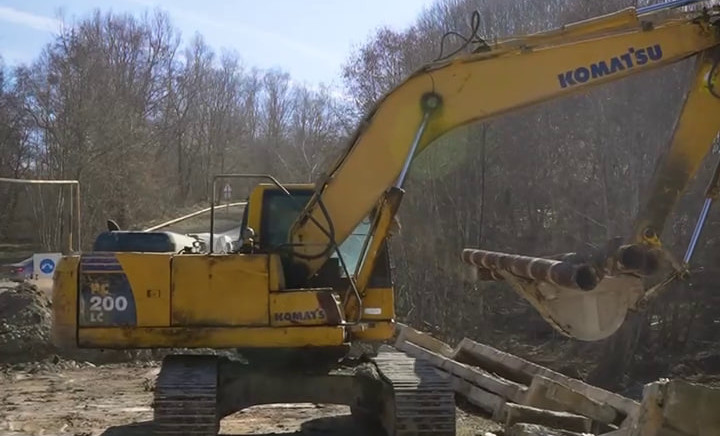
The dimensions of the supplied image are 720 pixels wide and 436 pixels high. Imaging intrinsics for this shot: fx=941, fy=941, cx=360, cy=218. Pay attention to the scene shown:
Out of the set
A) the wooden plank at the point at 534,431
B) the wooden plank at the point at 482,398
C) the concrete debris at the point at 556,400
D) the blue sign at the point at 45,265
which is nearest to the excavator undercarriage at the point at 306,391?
the wooden plank at the point at 534,431

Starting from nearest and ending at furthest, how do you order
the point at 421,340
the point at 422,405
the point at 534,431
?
1. the point at 422,405
2. the point at 534,431
3. the point at 421,340

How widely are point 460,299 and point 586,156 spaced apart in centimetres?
467

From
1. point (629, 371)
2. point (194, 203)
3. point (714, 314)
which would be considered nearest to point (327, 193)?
point (629, 371)

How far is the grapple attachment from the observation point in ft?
22.7

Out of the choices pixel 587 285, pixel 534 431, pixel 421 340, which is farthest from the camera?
pixel 421 340

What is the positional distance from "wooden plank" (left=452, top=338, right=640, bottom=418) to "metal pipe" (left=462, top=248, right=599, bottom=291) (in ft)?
7.22

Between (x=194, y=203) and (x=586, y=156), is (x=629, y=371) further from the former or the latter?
(x=194, y=203)

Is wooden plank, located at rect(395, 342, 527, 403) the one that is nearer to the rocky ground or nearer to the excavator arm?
the rocky ground

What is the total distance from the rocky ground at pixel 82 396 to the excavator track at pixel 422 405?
5.62 feet

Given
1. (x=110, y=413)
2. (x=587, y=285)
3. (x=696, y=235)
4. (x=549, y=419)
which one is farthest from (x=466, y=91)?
(x=110, y=413)

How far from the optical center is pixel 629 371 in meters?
18.1

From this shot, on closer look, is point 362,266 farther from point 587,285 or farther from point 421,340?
point 421,340

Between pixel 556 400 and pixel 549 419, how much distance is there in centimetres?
54

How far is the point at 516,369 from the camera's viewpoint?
37.2 feet
